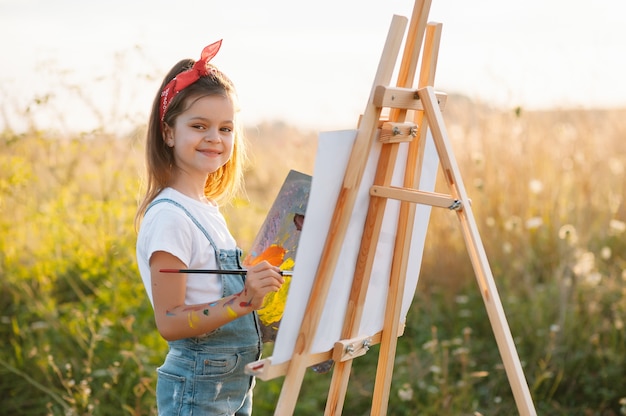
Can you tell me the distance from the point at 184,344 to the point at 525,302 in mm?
2483

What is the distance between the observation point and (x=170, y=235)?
1.78 m

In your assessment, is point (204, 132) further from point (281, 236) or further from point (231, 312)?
point (231, 312)

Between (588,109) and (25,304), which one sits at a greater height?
(588,109)

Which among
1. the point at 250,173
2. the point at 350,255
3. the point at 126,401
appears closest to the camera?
the point at 350,255

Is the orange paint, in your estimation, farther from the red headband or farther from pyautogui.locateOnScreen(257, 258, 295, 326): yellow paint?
the red headband

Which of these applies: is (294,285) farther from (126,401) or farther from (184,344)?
(126,401)

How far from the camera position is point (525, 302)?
12.8 ft

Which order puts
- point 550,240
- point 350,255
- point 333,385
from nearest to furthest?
point 350,255 → point 333,385 → point 550,240

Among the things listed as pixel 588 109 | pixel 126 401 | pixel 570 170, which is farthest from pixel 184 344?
pixel 588 109

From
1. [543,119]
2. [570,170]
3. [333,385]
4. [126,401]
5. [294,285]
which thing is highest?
[543,119]

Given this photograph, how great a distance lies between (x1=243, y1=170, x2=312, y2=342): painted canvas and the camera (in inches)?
80.0

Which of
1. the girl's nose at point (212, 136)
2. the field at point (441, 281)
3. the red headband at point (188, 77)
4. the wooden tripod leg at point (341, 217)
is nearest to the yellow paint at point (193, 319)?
the wooden tripod leg at point (341, 217)

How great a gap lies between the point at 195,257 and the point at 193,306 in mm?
139

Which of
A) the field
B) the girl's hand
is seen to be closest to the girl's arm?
the girl's hand
